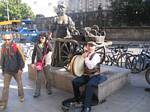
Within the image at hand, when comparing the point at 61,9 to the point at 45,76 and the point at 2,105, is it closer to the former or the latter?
the point at 45,76

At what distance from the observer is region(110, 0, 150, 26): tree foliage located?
1171 inches

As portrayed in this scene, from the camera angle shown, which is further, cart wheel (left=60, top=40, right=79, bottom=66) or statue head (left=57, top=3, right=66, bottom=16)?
statue head (left=57, top=3, right=66, bottom=16)

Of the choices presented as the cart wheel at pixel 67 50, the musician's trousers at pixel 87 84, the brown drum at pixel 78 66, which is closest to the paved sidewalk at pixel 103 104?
the musician's trousers at pixel 87 84

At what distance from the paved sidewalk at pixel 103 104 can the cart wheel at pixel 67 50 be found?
1361 mm

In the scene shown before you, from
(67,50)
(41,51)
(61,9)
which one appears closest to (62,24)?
(61,9)

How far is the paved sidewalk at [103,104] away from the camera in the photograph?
295 inches

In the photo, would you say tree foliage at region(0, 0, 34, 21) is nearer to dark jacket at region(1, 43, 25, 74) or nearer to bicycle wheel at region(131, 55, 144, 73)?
bicycle wheel at region(131, 55, 144, 73)

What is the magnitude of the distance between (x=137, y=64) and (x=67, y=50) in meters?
3.08

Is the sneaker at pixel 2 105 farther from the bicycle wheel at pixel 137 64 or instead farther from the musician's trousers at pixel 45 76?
the bicycle wheel at pixel 137 64

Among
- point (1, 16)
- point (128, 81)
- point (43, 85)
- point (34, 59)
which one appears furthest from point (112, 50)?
point (1, 16)

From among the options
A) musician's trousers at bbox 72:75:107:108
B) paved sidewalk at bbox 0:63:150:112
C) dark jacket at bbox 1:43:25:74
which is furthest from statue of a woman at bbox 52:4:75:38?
musician's trousers at bbox 72:75:107:108

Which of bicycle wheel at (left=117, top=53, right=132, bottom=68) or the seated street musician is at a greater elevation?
the seated street musician

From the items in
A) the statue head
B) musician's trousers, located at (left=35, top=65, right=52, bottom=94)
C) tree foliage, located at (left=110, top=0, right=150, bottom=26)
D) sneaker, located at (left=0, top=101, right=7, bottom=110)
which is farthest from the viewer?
tree foliage, located at (left=110, top=0, right=150, bottom=26)

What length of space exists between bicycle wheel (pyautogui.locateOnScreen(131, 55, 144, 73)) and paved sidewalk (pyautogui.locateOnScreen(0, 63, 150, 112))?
2.12 m
